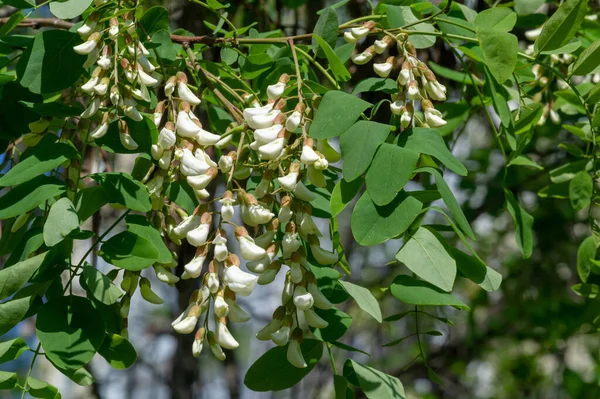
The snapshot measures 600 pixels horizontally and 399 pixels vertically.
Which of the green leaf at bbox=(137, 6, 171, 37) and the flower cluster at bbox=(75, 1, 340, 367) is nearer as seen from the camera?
the flower cluster at bbox=(75, 1, 340, 367)

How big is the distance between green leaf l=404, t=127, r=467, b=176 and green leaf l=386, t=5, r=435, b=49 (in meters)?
0.14

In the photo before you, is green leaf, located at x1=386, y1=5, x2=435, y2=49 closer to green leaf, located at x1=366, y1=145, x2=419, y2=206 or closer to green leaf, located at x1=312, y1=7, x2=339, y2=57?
green leaf, located at x1=312, y1=7, x2=339, y2=57

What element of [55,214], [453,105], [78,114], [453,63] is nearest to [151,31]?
[78,114]

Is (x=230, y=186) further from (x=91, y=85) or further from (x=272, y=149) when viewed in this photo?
(x=91, y=85)

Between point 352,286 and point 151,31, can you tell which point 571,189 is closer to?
point 352,286

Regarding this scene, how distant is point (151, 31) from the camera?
→ 0.86 m

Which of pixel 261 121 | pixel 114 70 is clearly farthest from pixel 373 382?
pixel 114 70

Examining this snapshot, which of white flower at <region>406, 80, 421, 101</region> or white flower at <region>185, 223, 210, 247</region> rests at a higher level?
white flower at <region>406, 80, 421, 101</region>

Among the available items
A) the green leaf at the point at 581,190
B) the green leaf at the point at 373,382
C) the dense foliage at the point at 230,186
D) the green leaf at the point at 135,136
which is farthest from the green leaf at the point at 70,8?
the green leaf at the point at 581,190

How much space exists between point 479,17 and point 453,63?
0.73 meters

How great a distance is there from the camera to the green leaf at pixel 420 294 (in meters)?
0.70

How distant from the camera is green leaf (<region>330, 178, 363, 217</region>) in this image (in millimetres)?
697

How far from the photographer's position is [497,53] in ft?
2.41

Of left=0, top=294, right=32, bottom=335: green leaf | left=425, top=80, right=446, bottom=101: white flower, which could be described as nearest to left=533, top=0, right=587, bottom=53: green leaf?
left=425, top=80, right=446, bottom=101: white flower
